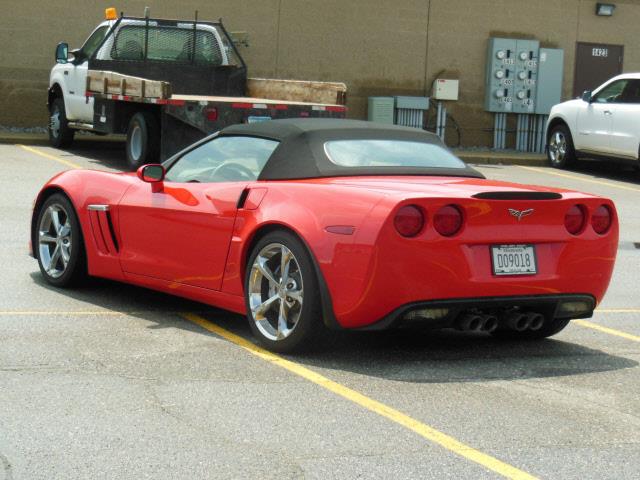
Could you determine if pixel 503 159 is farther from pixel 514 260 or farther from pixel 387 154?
pixel 514 260

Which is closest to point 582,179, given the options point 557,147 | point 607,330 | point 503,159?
point 557,147

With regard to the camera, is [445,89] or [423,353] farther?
[445,89]

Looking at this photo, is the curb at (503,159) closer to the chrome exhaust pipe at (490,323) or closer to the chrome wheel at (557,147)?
the chrome wheel at (557,147)

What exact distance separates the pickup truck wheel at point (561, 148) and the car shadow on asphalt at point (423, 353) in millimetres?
15207

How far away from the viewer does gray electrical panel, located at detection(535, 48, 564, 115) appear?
87.2 ft

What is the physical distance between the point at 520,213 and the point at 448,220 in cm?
43

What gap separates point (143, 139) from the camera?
666 inches

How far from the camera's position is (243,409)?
5.95 metres

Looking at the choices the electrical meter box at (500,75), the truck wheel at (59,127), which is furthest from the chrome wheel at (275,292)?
the electrical meter box at (500,75)

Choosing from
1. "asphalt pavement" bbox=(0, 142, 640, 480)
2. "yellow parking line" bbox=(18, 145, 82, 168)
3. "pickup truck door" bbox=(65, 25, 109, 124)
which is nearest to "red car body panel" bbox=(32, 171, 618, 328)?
"asphalt pavement" bbox=(0, 142, 640, 480)

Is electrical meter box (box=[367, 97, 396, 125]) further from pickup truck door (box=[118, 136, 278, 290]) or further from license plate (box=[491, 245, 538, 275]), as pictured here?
license plate (box=[491, 245, 538, 275])

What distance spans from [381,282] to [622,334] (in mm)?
2238

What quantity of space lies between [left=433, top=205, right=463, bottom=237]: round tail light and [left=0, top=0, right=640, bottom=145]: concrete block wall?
57.3 feet

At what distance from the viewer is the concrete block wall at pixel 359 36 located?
76.2ft
